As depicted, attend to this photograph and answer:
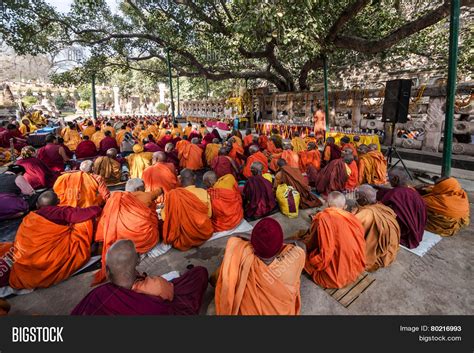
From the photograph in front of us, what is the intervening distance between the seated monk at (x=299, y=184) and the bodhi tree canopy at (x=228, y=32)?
4.00 m

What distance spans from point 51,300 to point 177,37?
13053 millimetres

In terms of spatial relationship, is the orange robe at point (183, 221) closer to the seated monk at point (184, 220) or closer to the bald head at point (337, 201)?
the seated monk at point (184, 220)

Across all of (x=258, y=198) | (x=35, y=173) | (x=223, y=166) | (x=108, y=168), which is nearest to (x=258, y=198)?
(x=258, y=198)

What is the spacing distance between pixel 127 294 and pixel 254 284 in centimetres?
103

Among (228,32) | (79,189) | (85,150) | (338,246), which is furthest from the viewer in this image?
(228,32)

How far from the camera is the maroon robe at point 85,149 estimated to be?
9242mm

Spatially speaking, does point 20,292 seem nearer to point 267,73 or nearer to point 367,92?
point 367,92

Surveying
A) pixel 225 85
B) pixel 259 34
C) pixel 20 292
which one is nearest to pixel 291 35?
pixel 259 34

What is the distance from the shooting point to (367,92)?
10797mm

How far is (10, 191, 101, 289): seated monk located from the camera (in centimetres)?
314

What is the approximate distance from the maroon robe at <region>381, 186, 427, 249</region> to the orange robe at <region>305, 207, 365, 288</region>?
45.4 inches

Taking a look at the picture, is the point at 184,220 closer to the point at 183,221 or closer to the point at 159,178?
the point at 183,221

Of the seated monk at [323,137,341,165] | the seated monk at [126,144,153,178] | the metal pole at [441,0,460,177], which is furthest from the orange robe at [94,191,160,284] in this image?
the metal pole at [441,0,460,177]

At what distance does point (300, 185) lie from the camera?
5.48 m
